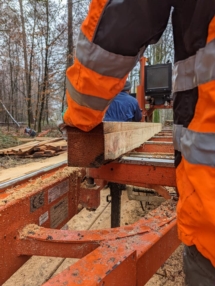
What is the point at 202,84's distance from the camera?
33.9 inches

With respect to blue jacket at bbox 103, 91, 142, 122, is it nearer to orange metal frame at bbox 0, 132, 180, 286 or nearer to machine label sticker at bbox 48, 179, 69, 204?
machine label sticker at bbox 48, 179, 69, 204

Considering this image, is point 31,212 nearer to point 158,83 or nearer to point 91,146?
point 91,146

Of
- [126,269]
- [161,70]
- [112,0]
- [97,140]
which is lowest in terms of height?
[126,269]

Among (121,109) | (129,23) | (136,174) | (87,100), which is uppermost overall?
(129,23)

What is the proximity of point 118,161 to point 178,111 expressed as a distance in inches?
42.9

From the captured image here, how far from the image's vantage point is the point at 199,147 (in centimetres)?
86

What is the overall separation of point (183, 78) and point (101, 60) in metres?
0.34

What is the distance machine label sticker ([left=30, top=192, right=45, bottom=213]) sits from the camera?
5.17ft

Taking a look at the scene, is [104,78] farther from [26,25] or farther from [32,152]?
[26,25]

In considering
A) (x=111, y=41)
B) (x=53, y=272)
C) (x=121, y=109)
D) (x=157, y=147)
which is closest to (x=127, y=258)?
(x=111, y=41)

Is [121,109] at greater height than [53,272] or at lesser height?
greater

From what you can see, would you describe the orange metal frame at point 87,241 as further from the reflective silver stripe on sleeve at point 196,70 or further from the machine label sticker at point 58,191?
the reflective silver stripe on sleeve at point 196,70

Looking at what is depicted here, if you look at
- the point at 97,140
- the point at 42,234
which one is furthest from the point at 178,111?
the point at 42,234

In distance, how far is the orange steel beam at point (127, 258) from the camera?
996 mm
